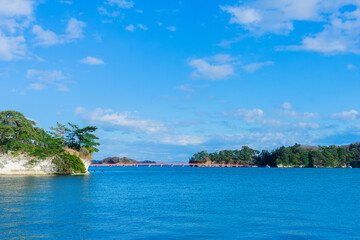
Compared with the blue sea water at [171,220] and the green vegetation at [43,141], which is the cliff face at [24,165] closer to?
the green vegetation at [43,141]

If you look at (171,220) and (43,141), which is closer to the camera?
(171,220)

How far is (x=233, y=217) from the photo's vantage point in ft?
95.4

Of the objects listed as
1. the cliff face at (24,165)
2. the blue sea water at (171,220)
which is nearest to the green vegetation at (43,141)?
the cliff face at (24,165)

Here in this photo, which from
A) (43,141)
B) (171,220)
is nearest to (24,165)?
(43,141)

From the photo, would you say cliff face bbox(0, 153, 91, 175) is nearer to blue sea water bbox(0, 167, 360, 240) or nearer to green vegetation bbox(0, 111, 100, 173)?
green vegetation bbox(0, 111, 100, 173)

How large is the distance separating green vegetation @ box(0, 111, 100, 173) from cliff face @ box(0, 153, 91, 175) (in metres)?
1.21

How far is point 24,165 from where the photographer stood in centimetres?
8494

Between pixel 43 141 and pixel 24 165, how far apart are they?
7877mm

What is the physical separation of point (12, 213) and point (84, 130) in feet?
248

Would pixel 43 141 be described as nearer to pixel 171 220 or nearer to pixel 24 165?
pixel 24 165

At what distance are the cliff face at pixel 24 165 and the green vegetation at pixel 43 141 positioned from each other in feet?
3.95

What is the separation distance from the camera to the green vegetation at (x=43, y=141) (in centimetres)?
7975

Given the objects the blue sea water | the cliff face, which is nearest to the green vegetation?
the cliff face

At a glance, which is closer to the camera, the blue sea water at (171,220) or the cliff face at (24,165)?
the blue sea water at (171,220)
